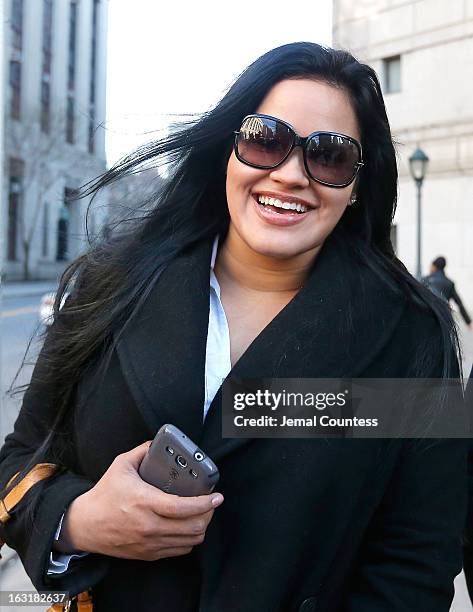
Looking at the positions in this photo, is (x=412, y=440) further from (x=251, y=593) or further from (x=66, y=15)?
(x=66, y=15)

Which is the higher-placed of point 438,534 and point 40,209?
point 40,209

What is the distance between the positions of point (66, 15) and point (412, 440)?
30.4m

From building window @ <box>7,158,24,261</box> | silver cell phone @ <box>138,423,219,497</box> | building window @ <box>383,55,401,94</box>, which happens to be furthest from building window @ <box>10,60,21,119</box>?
silver cell phone @ <box>138,423,219,497</box>

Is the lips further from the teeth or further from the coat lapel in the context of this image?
the coat lapel

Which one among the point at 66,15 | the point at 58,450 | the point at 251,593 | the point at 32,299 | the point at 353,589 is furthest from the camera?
the point at 66,15

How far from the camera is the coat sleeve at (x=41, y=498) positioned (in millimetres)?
1265

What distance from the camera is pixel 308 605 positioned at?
125 cm

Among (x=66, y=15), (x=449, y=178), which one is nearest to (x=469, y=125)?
(x=449, y=178)

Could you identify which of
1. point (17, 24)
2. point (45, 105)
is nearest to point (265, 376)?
point (17, 24)

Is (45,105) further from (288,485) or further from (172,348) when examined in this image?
(288,485)

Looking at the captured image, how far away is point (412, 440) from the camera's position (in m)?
1.31

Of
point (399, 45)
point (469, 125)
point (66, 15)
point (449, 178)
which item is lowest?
point (449, 178)

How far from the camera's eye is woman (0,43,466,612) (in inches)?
48.6

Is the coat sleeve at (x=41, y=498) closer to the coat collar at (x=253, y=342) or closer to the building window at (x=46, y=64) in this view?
the coat collar at (x=253, y=342)
